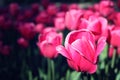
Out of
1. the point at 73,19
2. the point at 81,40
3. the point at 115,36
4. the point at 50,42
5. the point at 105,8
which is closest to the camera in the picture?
the point at 81,40

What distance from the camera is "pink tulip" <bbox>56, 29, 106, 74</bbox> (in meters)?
1.47

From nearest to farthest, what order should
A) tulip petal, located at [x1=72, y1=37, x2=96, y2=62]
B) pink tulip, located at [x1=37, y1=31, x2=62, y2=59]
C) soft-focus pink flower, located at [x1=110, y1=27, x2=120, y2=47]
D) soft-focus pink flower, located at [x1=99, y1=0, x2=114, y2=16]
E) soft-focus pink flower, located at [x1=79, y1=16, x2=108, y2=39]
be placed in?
tulip petal, located at [x1=72, y1=37, x2=96, y2=62] → soft-focus pink flower, located at [x1=79, y1=16, x2=108, y2=39] → soft-focus pink flower, located at [x1=110, y1=27, x2=120, y2=47] → pink tulip, located at [x1=37, y1=31, x2=62, y2=59] → soft-focus pink flower, located at [x1=99, y1=0, x2=114, y2=16]

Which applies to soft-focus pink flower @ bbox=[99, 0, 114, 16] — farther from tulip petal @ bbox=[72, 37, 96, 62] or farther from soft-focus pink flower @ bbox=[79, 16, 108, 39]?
tulip petal @ bbox=[72, 37, 96, 62]

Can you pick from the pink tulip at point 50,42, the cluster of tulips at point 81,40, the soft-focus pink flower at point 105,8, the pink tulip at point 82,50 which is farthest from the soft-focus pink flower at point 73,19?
the soft-focus pink flower at point 105,8

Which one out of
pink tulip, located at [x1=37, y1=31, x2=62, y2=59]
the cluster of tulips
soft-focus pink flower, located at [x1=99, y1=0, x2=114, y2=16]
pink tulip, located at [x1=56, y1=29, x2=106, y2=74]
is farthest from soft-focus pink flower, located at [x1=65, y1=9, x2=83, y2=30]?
soft-focus pink flower, located at [x1=99, y1=0, x2=114, y2=16]

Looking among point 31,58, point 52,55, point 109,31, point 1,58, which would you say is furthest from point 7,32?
point 109,31

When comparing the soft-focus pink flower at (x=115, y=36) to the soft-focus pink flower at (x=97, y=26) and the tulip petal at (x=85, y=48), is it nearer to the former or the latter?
the soft-focus pink flower at (x=97, y=26)

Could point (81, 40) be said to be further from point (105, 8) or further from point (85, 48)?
point (105, 8)

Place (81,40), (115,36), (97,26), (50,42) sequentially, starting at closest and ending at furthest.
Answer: (81,40), (97,26), (115,36), (50,42)

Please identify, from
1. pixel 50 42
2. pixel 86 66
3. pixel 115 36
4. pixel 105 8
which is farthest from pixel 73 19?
pixel 105 8

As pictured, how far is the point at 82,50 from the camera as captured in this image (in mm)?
1472

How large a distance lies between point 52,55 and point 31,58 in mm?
916

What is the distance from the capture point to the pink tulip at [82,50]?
147 centimetres

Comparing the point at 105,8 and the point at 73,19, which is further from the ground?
the point at 73,19
